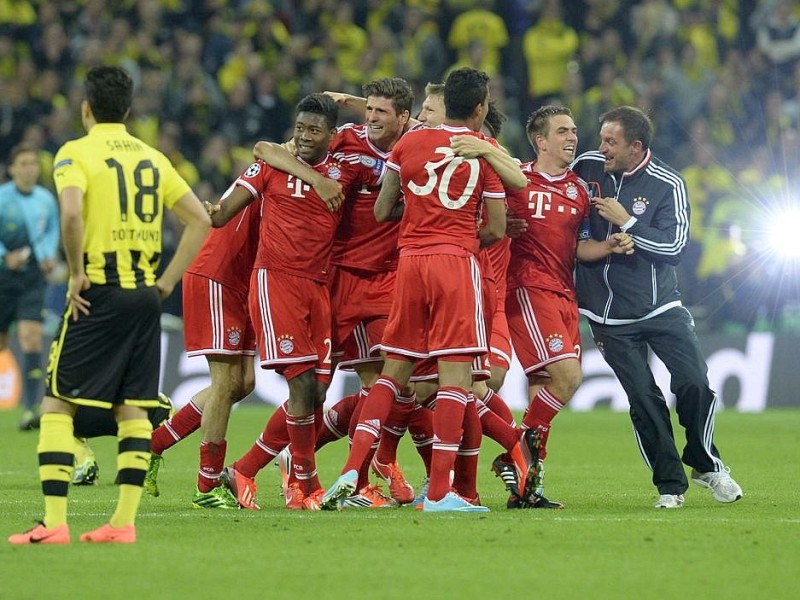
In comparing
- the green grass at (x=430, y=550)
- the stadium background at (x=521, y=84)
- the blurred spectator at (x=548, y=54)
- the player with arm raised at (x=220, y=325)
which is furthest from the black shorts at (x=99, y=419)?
the blurred spectator at (x=548, y=54)

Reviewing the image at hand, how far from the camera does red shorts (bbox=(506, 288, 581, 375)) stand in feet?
30.4

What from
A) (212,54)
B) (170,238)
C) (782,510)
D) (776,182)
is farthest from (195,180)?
(782,510)

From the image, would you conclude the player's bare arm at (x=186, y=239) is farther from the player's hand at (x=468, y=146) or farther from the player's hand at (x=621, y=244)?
the player's hand at (x=621, y=244)

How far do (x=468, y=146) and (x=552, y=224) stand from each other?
1.38 meters

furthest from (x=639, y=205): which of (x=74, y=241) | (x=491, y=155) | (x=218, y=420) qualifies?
(x=74, y=241)

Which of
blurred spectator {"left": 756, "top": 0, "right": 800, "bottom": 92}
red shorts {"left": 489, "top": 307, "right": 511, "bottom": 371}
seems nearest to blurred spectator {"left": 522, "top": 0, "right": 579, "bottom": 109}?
blurred spectator {"left": 756, "top": 0, "right": 800, "bottom": 92}

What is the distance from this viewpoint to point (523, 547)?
6.74 meters

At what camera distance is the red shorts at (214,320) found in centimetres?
903

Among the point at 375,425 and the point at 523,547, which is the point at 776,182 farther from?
the point at 523,547

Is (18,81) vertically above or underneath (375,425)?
above

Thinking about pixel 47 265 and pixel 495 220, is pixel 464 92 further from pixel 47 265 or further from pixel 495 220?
pixel 47 265

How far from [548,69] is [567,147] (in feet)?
37.5

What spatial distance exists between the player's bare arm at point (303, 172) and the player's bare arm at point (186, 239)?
1658mm

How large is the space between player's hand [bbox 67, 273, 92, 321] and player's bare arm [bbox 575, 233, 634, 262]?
11.4 feet
